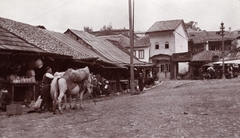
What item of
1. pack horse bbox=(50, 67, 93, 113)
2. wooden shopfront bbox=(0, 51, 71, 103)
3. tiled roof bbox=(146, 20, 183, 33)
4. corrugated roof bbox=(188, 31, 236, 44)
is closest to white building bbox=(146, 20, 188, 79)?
tiled roof bbox=(146, 20, 183, 33)

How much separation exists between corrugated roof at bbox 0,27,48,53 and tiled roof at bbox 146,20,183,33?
33.0 m

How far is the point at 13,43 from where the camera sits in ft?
47.8

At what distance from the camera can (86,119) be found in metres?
10.2

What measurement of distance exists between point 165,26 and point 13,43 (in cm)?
3561

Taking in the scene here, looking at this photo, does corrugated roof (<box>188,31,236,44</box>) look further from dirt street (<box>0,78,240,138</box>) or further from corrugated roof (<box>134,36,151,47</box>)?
dirt street (<box>0,78,240,138</box>)

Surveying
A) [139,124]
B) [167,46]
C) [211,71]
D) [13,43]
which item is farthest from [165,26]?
[139,124]

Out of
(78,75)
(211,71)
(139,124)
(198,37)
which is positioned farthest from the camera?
(198,37)

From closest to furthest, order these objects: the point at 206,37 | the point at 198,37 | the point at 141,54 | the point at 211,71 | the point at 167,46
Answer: the point at 211,71
the point at 167,46
the point at 141,54
the point at 206,37
the point at 198,37

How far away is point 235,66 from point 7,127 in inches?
1274

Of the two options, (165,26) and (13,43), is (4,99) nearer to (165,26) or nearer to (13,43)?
(13,43)

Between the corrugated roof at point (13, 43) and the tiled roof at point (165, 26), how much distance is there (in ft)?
108

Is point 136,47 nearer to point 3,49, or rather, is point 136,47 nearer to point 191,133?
point 3,49

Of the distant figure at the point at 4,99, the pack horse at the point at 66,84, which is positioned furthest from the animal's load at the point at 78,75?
the distant figure at the point at 4,99

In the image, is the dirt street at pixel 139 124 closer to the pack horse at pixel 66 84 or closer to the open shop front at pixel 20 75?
the pack horse at pixel 66 84
